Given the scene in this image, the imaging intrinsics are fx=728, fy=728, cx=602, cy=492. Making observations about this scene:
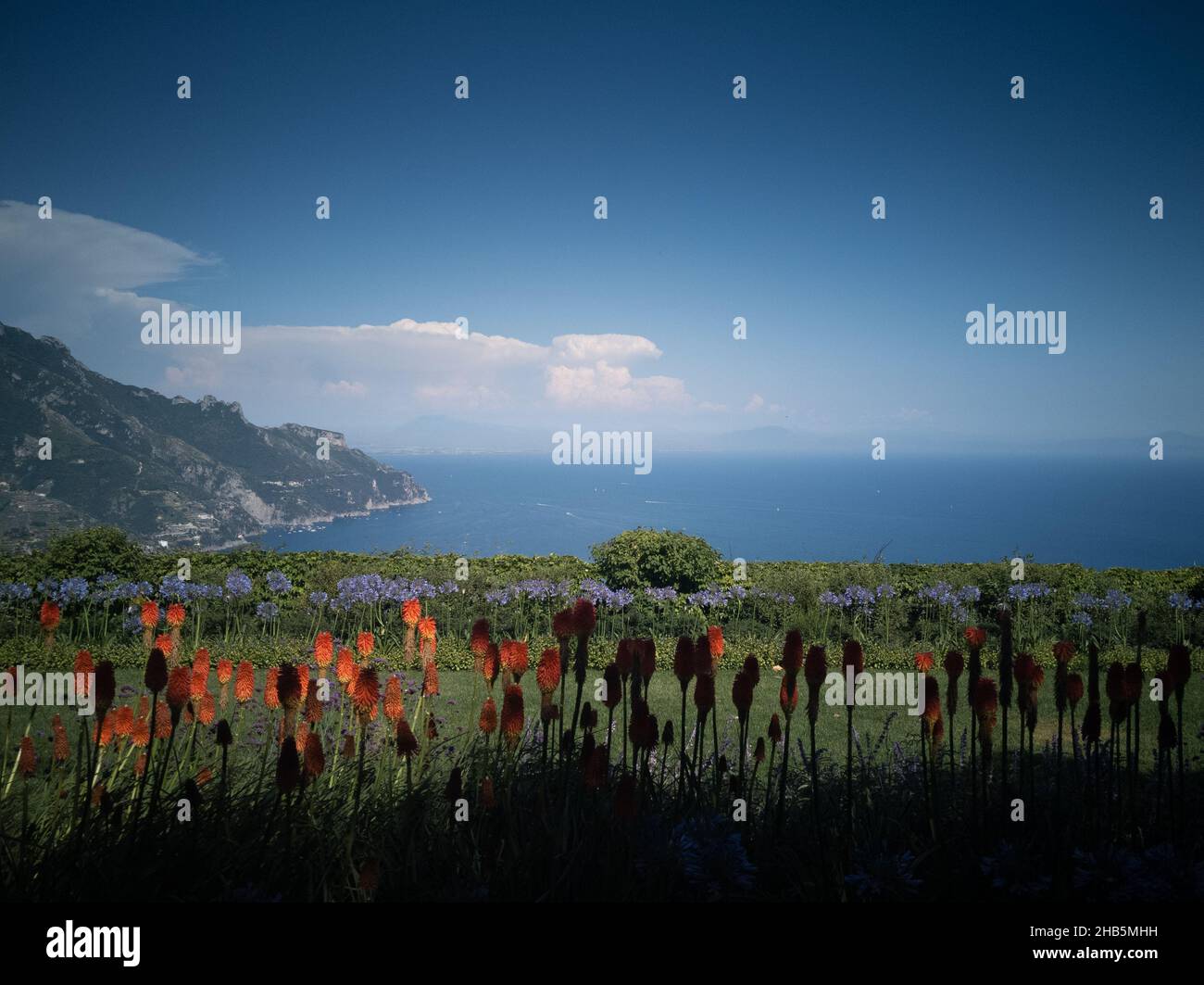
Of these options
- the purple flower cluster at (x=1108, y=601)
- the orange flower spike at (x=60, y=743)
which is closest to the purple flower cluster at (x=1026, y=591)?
the purple flower cluster at (x=1108, y=601)

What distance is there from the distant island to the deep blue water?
1.28 m

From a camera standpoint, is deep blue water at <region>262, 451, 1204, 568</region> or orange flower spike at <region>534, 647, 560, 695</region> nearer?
orange flower spike at <region>534, 647, 560, 695</region>

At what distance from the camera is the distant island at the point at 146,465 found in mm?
9961

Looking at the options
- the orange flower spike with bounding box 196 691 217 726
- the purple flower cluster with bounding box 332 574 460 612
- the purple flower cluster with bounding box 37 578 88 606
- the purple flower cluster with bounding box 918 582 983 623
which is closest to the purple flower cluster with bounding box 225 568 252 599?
the purple flower cluster with bounding box 332 574 460 612

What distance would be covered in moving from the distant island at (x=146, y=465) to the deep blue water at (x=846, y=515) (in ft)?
4.19

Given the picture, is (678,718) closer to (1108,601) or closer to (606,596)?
(606,596)

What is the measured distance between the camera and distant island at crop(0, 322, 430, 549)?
9961 mm

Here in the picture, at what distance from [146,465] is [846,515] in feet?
157

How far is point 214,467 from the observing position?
1747 cm

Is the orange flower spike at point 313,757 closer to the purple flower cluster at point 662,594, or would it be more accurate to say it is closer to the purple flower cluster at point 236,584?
the purple flower cluster at point 236,584

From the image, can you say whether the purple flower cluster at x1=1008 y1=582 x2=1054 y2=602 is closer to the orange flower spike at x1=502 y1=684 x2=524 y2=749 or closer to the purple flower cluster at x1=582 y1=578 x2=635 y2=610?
the purple flower cluster at x1=582 y1=578 x2=635 y2=610

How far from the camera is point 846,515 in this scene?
175 feet
